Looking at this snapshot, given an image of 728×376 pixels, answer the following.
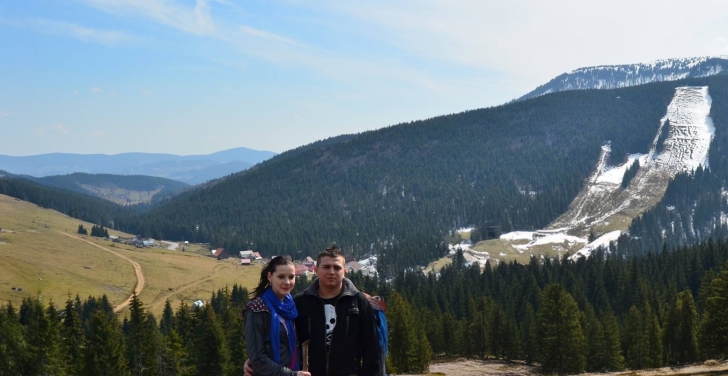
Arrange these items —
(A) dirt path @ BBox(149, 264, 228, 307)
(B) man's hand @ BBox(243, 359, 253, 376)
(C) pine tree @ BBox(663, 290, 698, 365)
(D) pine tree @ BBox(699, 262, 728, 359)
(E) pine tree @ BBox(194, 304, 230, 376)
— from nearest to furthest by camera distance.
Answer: (B) man's hand @ BBox(243, 359, 253, 376)
(D) pine tree @ BBox(699, 262, 728, 359)
(E) pine tree @ BBox(194, 304, 230, 376)
(C) pine tree @ BBox(663, 290, 698, 365)
(A) dirt path @ BBox(149, 264, 228, 307)

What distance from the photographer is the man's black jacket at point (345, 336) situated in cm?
898

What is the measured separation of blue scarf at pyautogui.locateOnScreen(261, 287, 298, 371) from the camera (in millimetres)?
8828

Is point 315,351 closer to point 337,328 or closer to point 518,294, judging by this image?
point 337,328

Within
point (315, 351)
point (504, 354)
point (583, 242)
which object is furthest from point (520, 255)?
point (315, 351)

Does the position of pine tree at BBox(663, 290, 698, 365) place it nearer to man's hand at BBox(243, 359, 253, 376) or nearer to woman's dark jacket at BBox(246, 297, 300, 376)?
woman's dark jacket at BBox(246, 297, 300, 376)

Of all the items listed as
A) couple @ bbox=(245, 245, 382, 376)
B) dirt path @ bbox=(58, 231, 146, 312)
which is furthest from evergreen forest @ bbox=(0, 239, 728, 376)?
dirt path @ bbox=(58, 231, 146, 312)

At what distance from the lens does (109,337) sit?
47.1 m

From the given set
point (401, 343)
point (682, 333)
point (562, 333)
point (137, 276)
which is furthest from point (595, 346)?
point (137, 276)

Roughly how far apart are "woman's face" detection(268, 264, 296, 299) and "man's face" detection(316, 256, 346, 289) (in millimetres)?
514

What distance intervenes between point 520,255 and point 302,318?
17710 cm

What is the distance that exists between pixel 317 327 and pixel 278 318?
2.22 ft

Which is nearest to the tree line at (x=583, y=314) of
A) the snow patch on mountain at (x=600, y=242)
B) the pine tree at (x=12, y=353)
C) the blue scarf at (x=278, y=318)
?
the pine tree at (x=12, y=353)

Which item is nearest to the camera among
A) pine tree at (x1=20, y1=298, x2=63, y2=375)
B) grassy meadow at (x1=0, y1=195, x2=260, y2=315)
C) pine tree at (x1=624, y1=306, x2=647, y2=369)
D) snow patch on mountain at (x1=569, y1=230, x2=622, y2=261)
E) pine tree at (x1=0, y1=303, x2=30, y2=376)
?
pine tree at (x1=20, y1=298, x2=63, y2=375)

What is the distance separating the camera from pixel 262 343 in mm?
8820
